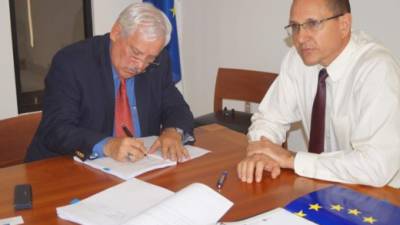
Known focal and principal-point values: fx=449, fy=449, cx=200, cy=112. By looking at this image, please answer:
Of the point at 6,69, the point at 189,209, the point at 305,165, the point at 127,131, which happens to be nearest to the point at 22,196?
the point at 189,209

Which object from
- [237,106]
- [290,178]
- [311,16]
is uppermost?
[311,16]

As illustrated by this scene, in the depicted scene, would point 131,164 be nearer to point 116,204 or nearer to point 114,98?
point 116,204

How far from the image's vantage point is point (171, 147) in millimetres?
1798

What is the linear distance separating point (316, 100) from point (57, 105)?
111cm

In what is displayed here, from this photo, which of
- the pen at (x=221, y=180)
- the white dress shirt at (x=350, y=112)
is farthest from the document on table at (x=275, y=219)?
the white dress shirt at (x=350, y=112)

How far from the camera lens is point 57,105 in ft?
6.30

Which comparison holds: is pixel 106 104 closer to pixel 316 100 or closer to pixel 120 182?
pixel 120 182

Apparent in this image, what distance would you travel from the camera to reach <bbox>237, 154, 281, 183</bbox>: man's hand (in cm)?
155

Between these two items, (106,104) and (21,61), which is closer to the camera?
(106,104)

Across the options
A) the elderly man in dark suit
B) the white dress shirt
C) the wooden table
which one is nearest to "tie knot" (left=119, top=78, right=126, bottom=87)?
the elderly man in dark suit

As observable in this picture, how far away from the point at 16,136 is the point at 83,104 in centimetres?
33

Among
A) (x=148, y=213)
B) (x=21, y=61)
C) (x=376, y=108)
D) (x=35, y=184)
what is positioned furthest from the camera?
(x=21, y=61)

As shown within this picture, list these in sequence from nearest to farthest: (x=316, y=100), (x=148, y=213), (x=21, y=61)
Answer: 1. (x=148, y=213)
2. (x=316, y=100)
3. (x=21, y=61)

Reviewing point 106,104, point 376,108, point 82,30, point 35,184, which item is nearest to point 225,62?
point 82,30
